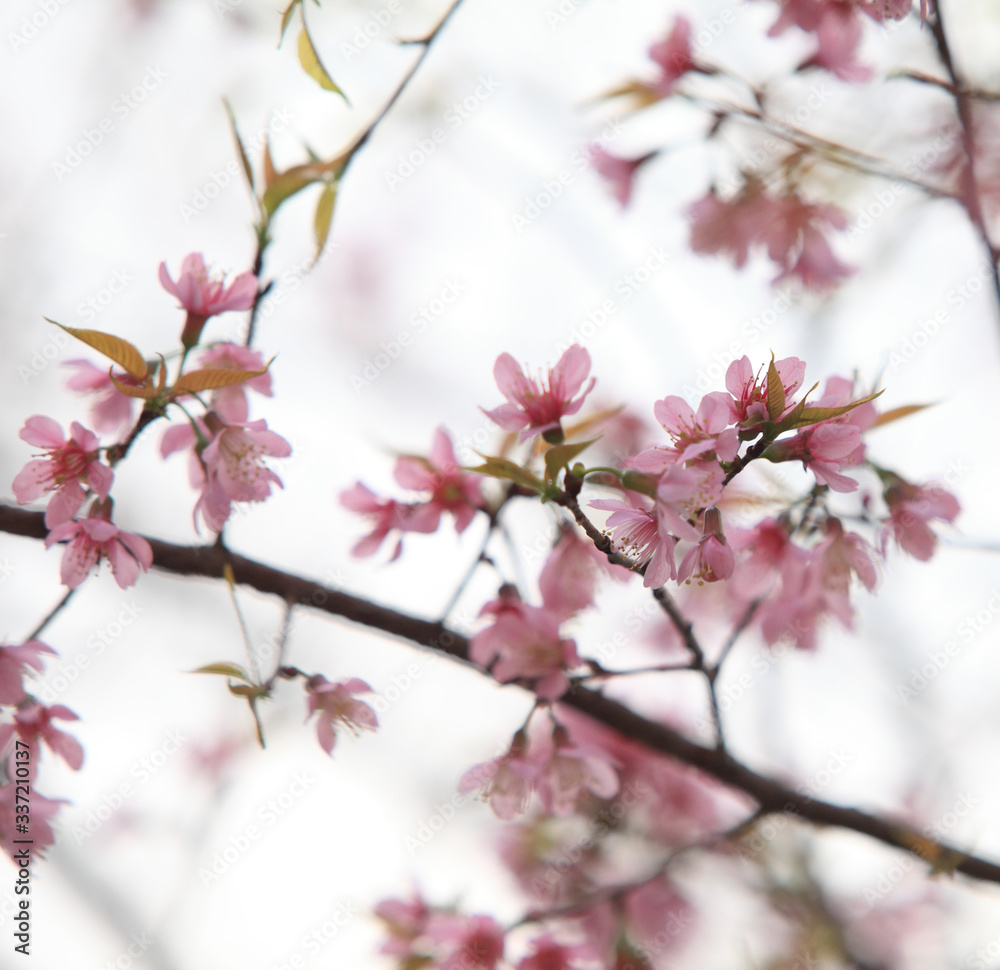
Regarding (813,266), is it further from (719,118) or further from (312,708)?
→ (312,708)

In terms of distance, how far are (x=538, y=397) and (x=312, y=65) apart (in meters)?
0.56

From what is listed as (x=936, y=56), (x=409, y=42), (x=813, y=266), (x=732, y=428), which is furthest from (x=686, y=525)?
(x=813, y=266)

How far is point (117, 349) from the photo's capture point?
2.93 ft

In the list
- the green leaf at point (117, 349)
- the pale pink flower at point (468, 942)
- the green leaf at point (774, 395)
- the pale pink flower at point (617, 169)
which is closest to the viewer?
the green leaf at point (774, 395)

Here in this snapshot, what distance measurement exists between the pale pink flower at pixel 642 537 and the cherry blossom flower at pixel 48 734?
0.91m

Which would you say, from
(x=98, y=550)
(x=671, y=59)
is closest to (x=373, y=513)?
(x=98, y=550)

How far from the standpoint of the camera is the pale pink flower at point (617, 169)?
78.4 inches

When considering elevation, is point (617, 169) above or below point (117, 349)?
above

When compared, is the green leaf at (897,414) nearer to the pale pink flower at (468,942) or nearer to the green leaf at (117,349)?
the green leaf at (117,349)

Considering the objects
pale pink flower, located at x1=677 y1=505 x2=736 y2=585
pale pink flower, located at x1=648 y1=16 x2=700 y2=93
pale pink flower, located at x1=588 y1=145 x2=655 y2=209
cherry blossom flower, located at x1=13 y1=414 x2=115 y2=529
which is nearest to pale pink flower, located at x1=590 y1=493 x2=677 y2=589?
pale pink flower, located at x1=677 y1=505 x2=736 y2=585

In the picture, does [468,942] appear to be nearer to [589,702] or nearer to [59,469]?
[589,702]

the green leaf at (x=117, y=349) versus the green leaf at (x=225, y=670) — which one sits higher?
the green leaf at (x=117, y=349)

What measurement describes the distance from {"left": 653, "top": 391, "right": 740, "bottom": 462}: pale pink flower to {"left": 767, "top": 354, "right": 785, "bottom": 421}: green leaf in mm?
44

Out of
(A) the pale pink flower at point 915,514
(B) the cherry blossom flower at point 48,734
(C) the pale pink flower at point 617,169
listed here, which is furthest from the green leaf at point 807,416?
(C) the pale pink flower at point 617,169
